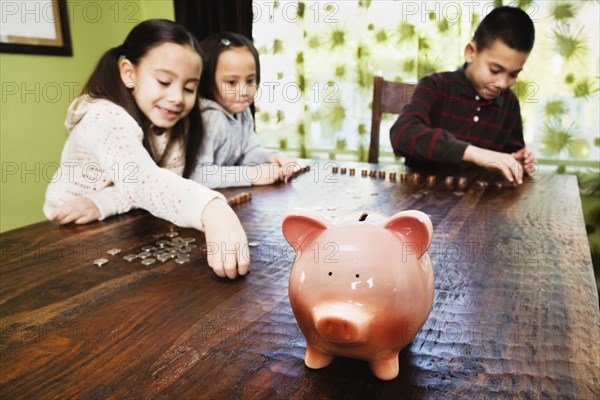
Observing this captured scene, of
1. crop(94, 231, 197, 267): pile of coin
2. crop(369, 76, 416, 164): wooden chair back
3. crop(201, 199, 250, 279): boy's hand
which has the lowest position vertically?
crop(94, 231, 197, 267): pile of coin

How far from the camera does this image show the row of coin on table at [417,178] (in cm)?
126

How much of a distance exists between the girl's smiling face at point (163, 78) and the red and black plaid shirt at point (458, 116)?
75 centimetres

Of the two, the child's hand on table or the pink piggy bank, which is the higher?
the pink piggy bank

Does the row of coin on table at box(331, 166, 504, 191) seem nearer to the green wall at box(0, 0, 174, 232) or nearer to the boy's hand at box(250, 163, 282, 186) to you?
the boy's hand at box(250, 163, 282, 186)

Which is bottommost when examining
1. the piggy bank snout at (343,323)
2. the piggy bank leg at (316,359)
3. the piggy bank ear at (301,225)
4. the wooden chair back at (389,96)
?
the piggy bank leg at (316,359)

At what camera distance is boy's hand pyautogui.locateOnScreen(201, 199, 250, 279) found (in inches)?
26.4

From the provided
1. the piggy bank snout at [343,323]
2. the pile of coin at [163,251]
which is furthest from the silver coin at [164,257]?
the piggy bank snout at [343,323]

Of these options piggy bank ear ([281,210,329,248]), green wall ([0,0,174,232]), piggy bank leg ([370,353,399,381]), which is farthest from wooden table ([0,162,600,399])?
green wall ([0,0,174,232])

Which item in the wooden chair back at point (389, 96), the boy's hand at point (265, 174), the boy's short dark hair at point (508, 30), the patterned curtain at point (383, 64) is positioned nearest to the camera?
the boy's hand at point (265, 174)

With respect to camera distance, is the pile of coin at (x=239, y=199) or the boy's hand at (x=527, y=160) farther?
the boy's hand at (x=527, y=160)

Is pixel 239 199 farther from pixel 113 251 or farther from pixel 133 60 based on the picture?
pixel 133 60

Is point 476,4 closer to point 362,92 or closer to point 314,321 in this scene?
point 362,92

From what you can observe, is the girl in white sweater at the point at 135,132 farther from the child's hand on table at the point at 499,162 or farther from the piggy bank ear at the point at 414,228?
the child's hand on table at the point at 499,162

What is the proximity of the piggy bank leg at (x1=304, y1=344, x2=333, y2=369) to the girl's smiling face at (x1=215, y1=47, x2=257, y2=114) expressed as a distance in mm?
1267
